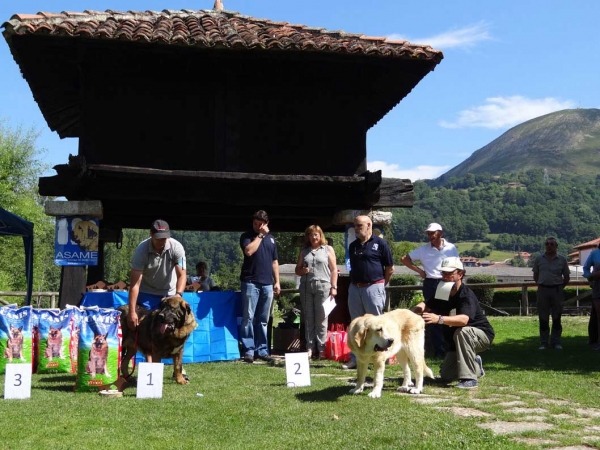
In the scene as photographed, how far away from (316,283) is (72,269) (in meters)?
4.01

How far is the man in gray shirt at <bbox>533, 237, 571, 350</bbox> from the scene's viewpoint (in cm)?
1175

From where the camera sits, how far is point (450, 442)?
488 centimetres

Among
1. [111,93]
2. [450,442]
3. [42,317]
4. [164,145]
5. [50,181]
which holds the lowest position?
[450,442]

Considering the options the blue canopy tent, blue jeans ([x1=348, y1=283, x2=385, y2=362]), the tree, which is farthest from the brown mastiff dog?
the tree

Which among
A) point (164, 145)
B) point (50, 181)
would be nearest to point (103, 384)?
point (50, 181)

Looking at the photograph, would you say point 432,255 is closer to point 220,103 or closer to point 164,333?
point 164,333

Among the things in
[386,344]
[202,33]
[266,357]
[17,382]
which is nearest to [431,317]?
[386,344]

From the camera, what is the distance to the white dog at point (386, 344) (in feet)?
21.5

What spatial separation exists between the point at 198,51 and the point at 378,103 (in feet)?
12.5

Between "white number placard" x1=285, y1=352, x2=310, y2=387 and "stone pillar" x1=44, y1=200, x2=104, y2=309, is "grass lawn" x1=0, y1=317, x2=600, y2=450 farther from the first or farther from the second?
"stone pillar" x1=44, y1=200, x2=104, y2=309

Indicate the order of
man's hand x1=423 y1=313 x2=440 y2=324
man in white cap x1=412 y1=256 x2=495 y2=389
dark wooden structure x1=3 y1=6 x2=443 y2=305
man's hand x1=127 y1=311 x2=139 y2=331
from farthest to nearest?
dark wooden structure x1=3 y1=6 x2=443 y2=305 < man's hand x1=127 y1=311 x2=139 y2=331 < man in white cap x1=412 y1=256 x2=495 y2=389 < man's hand x1=423 y1=313 x2=440 y2=324

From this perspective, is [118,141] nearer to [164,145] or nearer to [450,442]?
[164,145]

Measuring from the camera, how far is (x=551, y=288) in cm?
1189

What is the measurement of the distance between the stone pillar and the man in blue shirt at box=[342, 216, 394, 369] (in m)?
4.62
